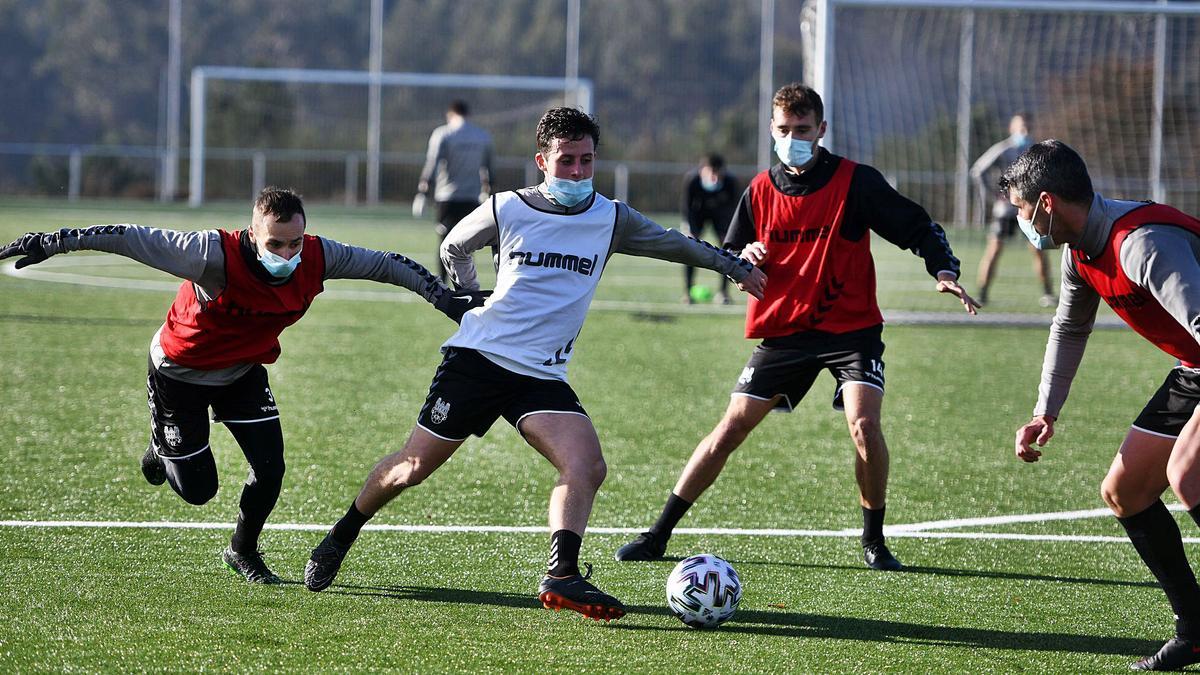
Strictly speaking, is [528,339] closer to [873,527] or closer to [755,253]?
[755,253]

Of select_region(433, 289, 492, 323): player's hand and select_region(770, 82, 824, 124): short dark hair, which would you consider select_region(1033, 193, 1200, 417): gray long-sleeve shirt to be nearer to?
select_region(770, 82, 824, 124): short dark hair

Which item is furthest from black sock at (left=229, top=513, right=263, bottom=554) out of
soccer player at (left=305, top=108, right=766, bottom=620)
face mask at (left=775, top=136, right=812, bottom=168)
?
face mask at (left=775, top=136, right=812, bottom=168)

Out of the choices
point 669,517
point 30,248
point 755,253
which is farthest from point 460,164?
point 30,248

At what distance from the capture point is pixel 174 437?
213 inches

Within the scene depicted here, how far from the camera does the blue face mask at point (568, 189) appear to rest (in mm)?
4992

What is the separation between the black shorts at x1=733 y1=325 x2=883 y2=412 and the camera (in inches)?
226

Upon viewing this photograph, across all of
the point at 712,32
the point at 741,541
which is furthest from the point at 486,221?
the point at 712,32

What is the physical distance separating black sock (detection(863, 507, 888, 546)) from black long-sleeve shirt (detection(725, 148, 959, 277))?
1.01 m

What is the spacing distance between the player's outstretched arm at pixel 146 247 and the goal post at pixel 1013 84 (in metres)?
10.6

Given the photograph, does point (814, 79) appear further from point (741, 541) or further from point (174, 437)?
point (174, 437)

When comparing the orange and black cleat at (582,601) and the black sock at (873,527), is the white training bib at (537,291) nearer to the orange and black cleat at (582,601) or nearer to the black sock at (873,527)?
the orange and black cleat at (582,601)

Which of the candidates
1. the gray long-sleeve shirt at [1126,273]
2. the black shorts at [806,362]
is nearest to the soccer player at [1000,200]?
the black shorts at [806,362]

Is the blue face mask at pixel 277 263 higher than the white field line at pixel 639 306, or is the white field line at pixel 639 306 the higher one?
the blue face mask at pixel 277 263

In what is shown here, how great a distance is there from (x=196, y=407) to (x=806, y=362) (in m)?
2.45
